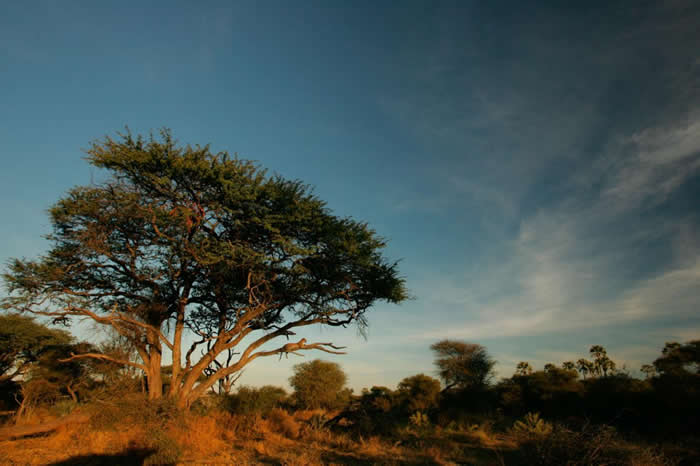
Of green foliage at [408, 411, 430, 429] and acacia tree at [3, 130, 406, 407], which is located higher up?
acacia tree at [3, 130, 406, 407]

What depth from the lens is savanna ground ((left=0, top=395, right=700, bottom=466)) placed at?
662 centimetres

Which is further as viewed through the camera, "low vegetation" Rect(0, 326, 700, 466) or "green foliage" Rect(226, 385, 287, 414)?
"green foliage" Rect(226, 385, 287, 414)

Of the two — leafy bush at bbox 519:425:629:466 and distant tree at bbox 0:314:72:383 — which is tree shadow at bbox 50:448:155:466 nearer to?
leafy bush at bbox 519:425:629:466

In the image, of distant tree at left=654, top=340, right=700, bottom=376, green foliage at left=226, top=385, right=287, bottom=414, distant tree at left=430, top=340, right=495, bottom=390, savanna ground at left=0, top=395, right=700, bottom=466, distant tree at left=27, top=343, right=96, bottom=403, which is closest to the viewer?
savanna ground at left=0, top=395, right=700, bottom=466

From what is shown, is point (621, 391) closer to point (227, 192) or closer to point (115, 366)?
point (227, 192)

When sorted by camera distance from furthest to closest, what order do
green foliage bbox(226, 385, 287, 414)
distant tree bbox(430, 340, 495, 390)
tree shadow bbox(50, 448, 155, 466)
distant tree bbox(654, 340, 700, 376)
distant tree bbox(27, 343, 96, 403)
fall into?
distant tree bbox(430, 340, 495, 390) → green foliage bbox(226, 385, 287, 414) → distant tree bbox(27, 343, 96, 403) → distant tree bbox(654, 340, 700, 376) → tree shadow bbox(50, 448, 155, 466)

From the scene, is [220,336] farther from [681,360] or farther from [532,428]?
[681,360]

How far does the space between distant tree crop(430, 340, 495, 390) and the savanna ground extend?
11888 millimetres

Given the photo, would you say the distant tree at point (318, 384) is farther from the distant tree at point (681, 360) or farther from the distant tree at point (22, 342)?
the distant tree at point (681, 360)

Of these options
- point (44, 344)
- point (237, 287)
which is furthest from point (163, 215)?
point (44, 344)

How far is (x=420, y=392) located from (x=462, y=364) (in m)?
7.08

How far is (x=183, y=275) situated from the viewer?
14.2 meters

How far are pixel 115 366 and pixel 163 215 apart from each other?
1028 cm

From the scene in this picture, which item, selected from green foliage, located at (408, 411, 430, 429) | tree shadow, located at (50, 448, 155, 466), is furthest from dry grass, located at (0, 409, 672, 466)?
green foliage, located at (408, 411, 430, 429)
